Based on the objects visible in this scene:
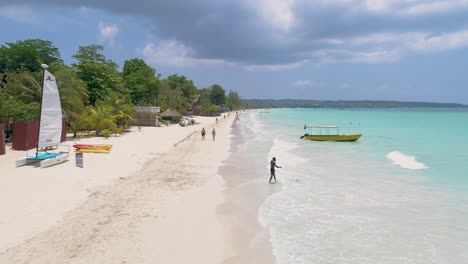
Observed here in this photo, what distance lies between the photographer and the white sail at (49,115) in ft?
56.8

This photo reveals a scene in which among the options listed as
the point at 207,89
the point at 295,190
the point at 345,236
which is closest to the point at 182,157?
the point at 295,190

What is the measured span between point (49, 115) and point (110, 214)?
30.5 feet

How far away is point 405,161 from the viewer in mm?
25422

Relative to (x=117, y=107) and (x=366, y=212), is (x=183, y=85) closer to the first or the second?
(x=117, y=107)

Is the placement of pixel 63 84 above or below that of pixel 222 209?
above

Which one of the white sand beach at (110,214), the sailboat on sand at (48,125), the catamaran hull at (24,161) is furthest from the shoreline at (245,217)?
the catamaran hull at (24,161)

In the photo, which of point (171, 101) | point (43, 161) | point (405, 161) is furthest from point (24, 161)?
point (171, 101)

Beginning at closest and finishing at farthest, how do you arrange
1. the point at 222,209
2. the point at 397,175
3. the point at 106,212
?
1. the point at 106,212
2. the point at 222,209
3. the point at 397,175

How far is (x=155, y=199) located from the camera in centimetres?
1317

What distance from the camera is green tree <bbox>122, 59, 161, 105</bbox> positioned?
59.2 m

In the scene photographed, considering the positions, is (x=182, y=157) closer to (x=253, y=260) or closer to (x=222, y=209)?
(x=222, y=209)

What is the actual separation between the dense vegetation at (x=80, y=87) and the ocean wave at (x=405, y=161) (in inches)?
960

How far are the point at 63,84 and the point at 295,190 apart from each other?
22.2m

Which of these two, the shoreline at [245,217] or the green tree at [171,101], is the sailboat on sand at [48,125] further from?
the green tree at [171,101]
